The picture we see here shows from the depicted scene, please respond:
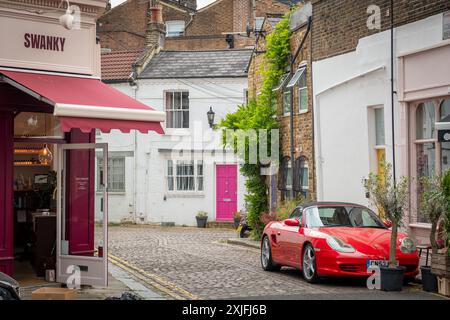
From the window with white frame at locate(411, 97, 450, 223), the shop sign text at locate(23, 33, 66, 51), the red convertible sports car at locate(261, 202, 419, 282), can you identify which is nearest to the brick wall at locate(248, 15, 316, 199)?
the window with white frame at locate(411, 97, 450, 223)

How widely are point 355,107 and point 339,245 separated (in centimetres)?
752

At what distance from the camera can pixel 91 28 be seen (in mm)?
14602

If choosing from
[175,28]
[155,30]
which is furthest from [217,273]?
[175,28]

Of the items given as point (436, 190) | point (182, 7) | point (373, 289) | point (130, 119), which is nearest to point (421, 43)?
point (436, 190)

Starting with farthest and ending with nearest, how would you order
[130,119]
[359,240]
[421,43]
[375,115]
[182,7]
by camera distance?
[182,7]
[375,115]
[421,43]
[359,240]
[130,119]

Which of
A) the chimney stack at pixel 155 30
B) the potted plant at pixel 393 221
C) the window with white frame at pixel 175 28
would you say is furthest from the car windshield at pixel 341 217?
the window with white frame at pixel 175 28

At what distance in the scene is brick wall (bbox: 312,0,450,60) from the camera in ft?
58.9

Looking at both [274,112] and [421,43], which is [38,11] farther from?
[274,112]

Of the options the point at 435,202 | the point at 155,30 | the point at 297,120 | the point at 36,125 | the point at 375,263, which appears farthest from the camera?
the point at 155,30

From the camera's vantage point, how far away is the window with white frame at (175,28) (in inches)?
1923

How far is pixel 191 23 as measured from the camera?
47188mm

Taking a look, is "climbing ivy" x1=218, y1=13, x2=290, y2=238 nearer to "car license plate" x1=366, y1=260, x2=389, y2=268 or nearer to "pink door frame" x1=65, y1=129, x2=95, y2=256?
"pink door frame" x1=65, y1=129, x2=95, y2=256

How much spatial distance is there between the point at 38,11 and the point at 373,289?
24.6ft

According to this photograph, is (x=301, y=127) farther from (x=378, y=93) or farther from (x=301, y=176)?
(x=378, y=93)
